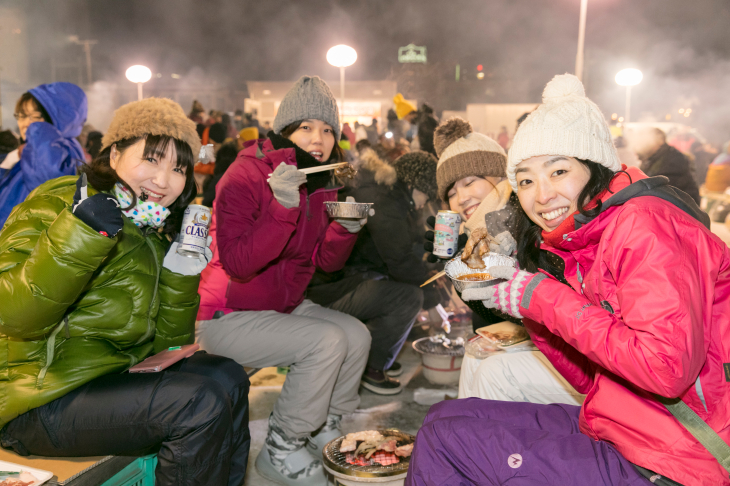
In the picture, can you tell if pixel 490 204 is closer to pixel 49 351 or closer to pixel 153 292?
pixel 153 292

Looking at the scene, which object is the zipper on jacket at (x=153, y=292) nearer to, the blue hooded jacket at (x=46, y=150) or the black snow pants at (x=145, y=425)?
the black snow pants at (x=145, y=425)

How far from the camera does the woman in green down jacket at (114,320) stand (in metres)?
1.58

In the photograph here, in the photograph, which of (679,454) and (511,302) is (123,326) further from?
(679,454)

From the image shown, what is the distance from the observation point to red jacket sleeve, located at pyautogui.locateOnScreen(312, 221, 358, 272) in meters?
2.96

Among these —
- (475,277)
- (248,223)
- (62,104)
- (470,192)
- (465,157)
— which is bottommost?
(475,277)

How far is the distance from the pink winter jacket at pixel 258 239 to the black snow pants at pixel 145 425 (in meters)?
0.80

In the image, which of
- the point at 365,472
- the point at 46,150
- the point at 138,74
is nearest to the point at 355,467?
the point at 365,472

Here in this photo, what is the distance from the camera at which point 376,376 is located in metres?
Result: 3.73

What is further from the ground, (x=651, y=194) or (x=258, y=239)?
(x=651, y=194)

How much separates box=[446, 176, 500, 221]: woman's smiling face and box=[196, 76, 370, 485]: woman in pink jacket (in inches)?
27.3

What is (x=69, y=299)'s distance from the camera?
164 centimetres

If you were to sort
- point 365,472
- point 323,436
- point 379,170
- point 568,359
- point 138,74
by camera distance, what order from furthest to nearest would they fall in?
point 138,74 → point 379,170 → point 323,436 → point 365,472 → point 568,359

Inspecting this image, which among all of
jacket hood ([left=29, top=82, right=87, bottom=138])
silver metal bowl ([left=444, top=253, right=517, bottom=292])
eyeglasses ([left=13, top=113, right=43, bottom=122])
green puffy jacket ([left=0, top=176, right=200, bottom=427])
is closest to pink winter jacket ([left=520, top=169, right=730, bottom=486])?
silver metal bowl ([left=444, top=253, right=517, bottom=292])

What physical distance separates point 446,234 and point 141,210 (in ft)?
4.64
